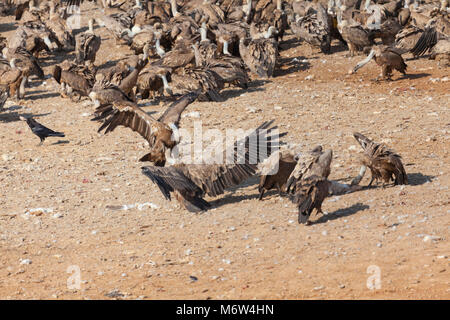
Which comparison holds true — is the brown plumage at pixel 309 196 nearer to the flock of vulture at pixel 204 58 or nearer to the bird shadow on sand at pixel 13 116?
the flock of vulture at pixel 204 58

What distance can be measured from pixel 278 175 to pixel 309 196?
1134 millimetres

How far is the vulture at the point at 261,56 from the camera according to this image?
1596 centimetres

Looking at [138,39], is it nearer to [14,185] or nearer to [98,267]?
[14,185]

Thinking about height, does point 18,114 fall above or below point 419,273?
below

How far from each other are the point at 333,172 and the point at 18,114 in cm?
748

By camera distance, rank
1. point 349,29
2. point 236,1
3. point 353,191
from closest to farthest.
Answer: point 353,191, point 349,29, point 236,1

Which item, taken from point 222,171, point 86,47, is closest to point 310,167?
point 222,171

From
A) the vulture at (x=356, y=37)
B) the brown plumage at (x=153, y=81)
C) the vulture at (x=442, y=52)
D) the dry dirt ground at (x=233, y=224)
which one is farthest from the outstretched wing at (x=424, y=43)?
the brown plumage at (x=153, y=81)

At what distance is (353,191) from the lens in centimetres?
892

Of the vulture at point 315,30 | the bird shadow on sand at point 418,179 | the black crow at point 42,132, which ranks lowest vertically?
the black crow at point 42,132

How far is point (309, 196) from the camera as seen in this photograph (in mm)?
7812

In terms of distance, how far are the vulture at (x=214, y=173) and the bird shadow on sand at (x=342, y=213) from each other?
3.60 feet

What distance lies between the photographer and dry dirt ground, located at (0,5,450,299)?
22.1 feet

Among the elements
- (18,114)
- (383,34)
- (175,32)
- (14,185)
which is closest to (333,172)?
(14,185)
